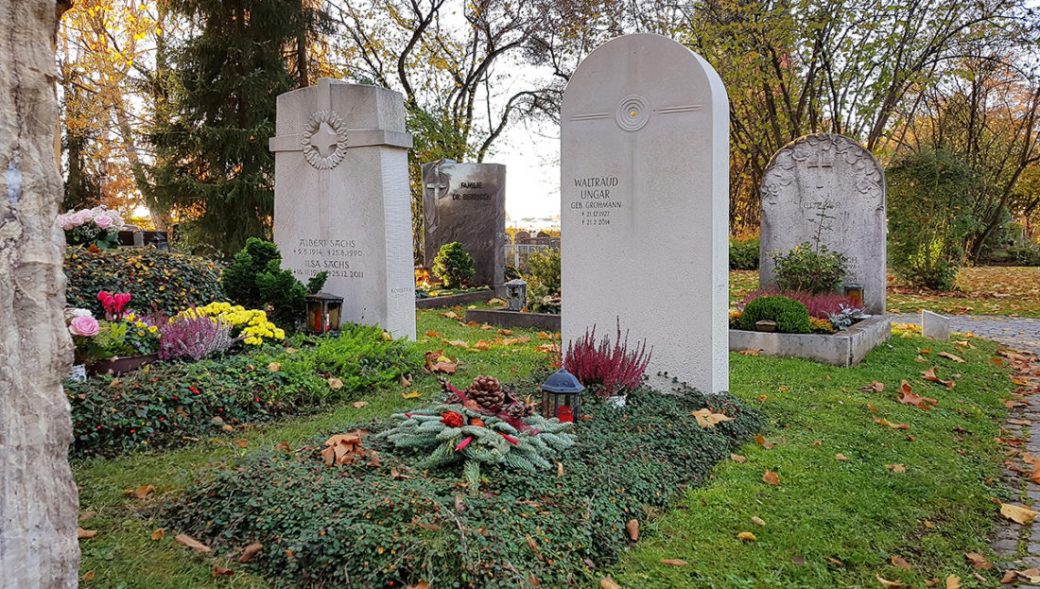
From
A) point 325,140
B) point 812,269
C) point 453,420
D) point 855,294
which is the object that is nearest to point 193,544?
point 453,420

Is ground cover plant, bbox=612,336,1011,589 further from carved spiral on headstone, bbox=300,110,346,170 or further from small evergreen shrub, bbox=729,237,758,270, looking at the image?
small evergreen shrub, bbox=729,237,758,270

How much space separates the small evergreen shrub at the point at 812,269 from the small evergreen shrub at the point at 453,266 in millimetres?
6100

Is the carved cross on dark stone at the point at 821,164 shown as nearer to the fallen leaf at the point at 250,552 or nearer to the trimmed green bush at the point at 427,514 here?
the trimmed green bush at the point at 427,514

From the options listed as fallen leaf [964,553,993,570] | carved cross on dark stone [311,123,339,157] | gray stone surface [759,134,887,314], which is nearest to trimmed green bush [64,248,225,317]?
carved cross on dark stone [311,123,339,157]

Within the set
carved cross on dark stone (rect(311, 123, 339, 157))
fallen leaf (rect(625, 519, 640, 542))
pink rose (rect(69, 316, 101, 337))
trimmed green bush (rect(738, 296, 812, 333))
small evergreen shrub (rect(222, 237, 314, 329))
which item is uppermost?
carved cross on dark stone (rect(311, 123, 339, 157))

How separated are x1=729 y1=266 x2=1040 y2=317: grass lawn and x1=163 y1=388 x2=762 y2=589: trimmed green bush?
11001 millimetres

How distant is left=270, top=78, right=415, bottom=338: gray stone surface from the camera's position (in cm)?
753

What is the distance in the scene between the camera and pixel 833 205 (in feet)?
34.9

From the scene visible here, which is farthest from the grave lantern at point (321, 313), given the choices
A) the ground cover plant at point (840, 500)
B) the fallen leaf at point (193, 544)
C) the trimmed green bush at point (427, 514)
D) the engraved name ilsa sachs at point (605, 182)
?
the fallen leaf at point (193, 544)

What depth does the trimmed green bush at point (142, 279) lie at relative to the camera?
6.95 metres

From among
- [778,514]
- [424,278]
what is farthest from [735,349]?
[424,278]

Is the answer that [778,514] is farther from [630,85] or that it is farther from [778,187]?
[778,187]

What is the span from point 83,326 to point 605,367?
386 centimetres

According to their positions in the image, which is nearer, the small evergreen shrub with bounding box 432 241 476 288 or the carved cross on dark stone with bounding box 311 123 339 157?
the carved cross on dark stone with bounding box 311 123 339 157
